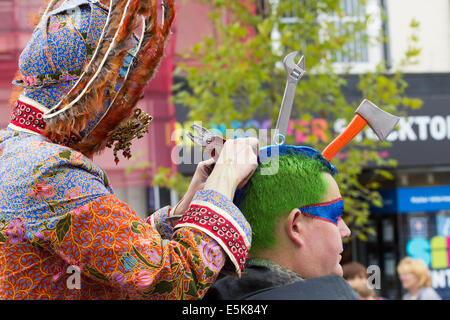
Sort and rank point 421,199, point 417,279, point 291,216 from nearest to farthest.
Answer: point 291,216 → point 417,279 → point 421,199

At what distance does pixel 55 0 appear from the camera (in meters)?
1.91

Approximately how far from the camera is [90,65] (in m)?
1.70

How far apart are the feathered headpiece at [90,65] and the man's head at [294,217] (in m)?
0.45

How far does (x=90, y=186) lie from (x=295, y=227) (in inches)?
25.0

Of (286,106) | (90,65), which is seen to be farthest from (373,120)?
(90,65)

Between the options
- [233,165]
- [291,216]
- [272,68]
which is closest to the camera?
[233,165]

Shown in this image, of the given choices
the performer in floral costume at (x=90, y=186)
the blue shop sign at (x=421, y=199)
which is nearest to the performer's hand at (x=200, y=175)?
the performer in floral costume at (x=90, y=186)

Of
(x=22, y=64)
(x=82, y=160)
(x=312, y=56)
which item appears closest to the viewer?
(x=82, y=160)

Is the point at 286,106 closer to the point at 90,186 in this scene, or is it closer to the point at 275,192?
the point at 275,192

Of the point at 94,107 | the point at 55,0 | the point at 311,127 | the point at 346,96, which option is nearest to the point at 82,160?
the point at 94,107

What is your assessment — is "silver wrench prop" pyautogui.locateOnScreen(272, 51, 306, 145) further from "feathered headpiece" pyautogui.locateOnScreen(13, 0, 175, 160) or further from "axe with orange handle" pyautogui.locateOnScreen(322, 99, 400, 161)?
"feathered headpiece" pyautogui.locateOnScreen(13, 0, 175, 160)

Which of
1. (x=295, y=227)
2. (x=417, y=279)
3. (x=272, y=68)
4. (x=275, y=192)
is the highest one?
(x=272, y=68)

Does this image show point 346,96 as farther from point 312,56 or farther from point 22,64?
point 22,64
